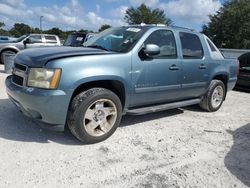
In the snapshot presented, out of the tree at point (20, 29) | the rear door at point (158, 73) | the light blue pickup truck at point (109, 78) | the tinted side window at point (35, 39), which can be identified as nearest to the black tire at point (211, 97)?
the light blue pickup truck at point (109, 78)

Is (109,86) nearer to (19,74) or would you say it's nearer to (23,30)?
(19,74)

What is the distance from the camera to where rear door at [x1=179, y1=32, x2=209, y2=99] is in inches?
220

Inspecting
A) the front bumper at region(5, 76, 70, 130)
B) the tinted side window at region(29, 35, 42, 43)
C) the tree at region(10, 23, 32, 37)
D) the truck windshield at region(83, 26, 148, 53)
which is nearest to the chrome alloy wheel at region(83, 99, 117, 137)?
the front bumper at region(5, 76, 70, 130)

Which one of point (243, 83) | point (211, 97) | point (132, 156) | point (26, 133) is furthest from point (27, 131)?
point (243, 83)

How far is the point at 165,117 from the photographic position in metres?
5.99

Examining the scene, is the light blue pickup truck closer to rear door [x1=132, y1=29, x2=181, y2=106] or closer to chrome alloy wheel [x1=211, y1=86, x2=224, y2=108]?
rear door [x1=132, y1=29, x2=181, y2=106]

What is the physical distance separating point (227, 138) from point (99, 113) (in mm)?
2278

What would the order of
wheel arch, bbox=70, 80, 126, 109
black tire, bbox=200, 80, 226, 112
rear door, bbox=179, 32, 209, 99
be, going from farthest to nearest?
black tire, bbox=200, 80, 226, 112 < rear door, bbox=179, 32, 209, 99 < wheel arch, bbox=70, 80, 126, 109

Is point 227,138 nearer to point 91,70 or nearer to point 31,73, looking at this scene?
point 91,70

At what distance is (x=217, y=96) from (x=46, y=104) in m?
4.36

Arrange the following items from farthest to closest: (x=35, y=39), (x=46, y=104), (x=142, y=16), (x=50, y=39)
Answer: (x=142, y=16), (x=50, y=39), (x=35, y=39), (x=46, y=104)

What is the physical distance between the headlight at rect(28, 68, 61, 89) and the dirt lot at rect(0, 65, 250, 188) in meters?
0.89

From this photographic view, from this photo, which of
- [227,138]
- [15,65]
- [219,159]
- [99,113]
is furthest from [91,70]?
[227,138]

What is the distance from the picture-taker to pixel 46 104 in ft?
12.6
